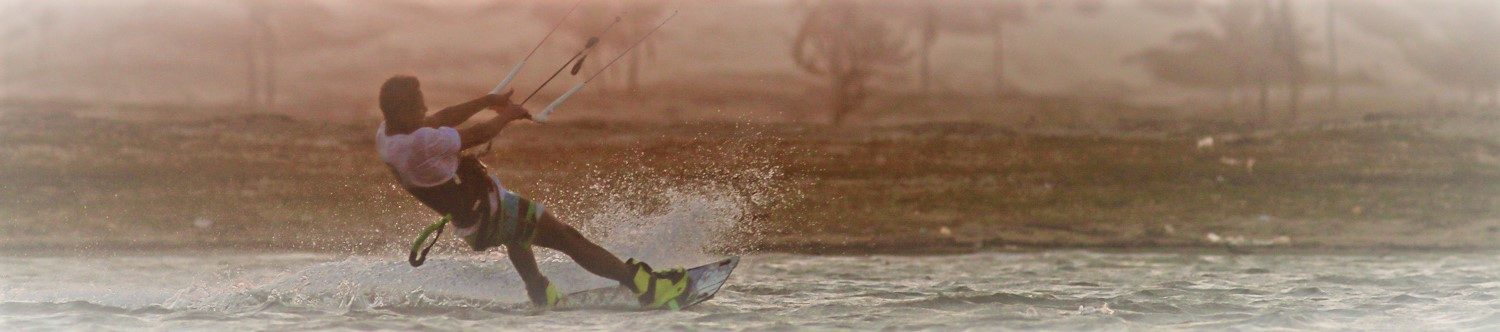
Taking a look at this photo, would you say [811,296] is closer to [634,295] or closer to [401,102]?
[634,295]

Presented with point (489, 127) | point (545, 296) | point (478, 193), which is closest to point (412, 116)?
point (489, 127)

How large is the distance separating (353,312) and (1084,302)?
433 centimetres

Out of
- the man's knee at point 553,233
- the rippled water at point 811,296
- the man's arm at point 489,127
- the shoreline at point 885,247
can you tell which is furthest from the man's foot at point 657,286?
the shoreline at point 885,247

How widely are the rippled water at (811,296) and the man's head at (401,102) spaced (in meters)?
1.10

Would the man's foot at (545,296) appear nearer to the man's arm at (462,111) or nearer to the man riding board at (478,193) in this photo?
the man riding board at (478,193)

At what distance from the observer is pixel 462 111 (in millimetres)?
8891

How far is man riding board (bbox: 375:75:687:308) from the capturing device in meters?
8.72

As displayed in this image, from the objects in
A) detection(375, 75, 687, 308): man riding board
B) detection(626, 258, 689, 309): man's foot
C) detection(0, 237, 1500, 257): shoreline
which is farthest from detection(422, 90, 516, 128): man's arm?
detection(0, 237, 1500, 257): shoreline

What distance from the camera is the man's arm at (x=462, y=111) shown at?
8.87 metres

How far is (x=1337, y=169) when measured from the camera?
1936cm

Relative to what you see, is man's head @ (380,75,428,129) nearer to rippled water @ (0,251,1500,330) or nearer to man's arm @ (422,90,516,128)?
man's arm @ (422,90,516,128)

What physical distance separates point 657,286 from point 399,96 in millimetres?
1829

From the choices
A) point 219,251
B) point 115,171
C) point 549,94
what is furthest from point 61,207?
point 549,94

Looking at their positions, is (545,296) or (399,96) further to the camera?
(545,296)
